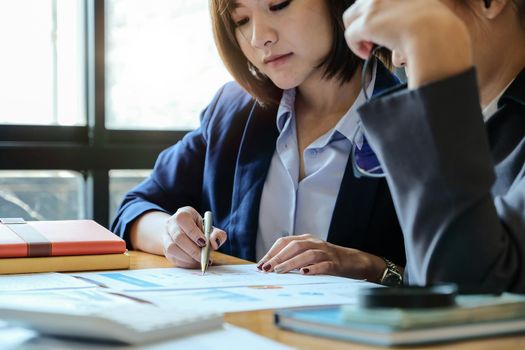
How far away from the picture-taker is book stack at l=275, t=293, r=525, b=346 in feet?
2.29

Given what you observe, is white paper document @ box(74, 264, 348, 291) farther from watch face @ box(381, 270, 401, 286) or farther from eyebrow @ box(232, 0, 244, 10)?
eyebrow @ box(232, 0, 244, 10)

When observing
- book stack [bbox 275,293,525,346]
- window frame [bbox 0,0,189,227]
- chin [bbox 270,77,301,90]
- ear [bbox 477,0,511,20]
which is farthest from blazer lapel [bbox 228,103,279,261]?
window frame [bbox 0,0,189,227]

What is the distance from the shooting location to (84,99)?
289 centimetres

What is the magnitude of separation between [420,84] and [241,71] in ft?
3.26

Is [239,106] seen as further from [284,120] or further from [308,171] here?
[308,171]

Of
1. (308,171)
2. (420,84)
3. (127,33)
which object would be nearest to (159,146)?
(127,33)

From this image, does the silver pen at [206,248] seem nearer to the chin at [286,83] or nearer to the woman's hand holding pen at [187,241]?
the woman's hand holding pen at [187,241]

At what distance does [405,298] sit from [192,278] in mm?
590

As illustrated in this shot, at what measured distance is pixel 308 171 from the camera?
1703 mm

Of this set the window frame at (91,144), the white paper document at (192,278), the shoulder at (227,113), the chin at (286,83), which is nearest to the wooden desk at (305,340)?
the white paper document at (192,278)

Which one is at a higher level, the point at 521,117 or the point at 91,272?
the point at 521,117

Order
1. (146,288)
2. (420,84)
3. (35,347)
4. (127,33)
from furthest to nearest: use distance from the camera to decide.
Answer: (127,33)
(146,288)
(420,84)
(35,347)

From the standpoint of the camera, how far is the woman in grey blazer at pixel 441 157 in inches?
34.9

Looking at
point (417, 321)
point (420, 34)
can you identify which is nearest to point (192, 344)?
point (417, 321)
